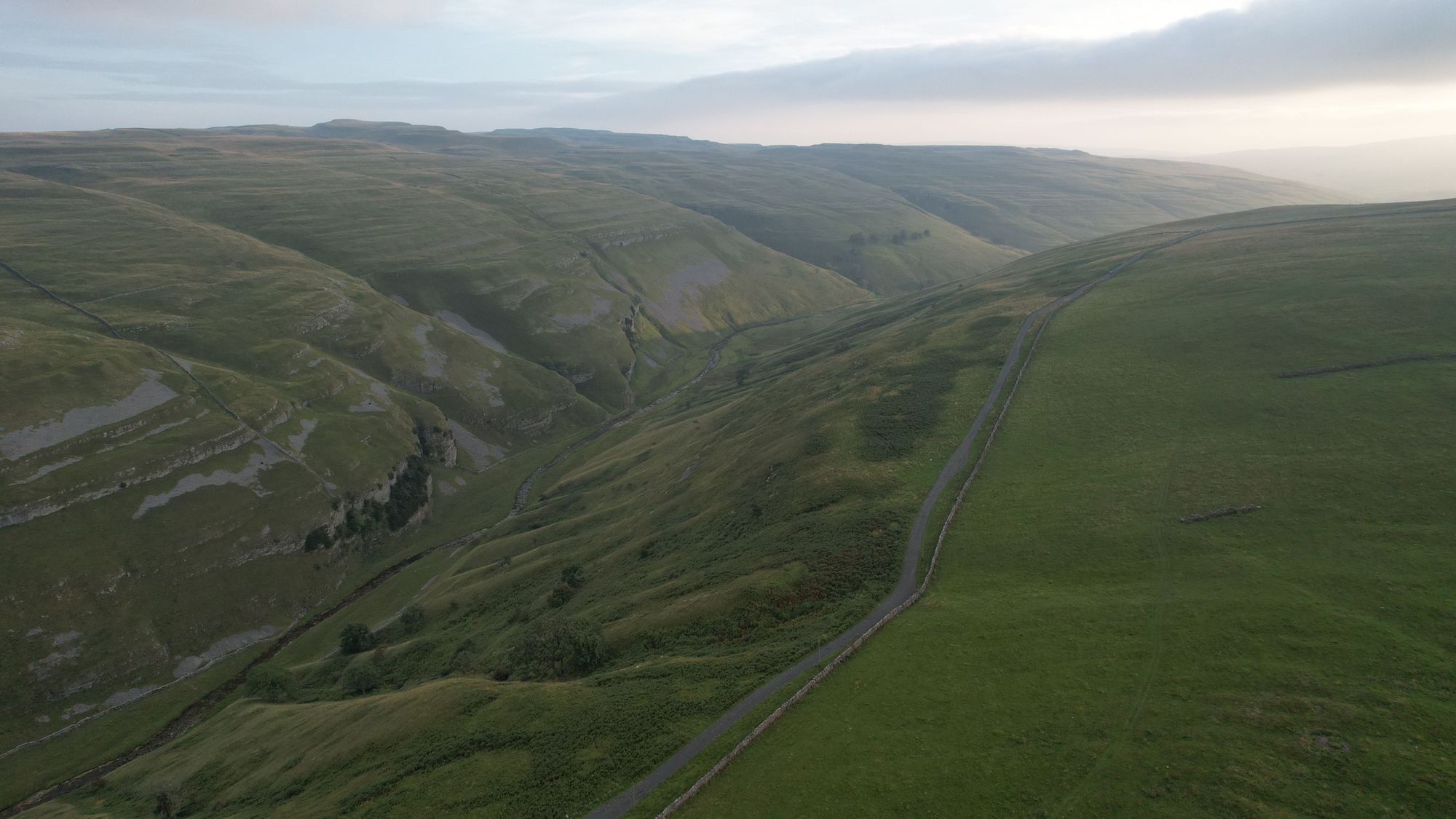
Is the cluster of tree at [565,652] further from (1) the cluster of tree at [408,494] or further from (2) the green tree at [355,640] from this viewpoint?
(1) the cluster of tree at [408,494]

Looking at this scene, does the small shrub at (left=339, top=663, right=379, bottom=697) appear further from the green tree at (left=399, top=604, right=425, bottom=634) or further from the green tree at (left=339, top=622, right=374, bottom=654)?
the green tree at (left=399, top=604, right=425, bottom=634)

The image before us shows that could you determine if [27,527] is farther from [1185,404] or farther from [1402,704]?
[1185,404]

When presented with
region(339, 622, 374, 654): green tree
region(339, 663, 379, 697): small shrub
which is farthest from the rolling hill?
region(339, 622, 374, 654): green tree

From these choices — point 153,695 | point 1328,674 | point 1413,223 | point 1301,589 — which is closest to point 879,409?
point 1301,589

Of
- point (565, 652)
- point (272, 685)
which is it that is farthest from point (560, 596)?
point (272, 685)

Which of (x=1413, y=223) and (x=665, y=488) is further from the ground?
(x=1413, y=223)

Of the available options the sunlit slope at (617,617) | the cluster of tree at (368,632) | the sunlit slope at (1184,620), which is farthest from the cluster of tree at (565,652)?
the cluster of tree at (368,632)
